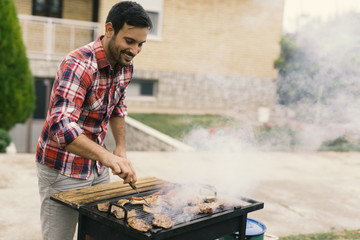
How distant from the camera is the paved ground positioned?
4.17 metres

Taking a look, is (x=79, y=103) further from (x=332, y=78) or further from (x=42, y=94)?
(x=42, y=94)

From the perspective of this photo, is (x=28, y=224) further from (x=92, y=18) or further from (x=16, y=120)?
(x=92, y=18)

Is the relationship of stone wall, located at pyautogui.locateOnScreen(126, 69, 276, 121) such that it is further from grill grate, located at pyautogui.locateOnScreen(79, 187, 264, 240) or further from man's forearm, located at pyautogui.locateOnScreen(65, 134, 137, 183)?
man's forearm, located at pyautogui.locateOnScreen(65, 134, 137, 183)

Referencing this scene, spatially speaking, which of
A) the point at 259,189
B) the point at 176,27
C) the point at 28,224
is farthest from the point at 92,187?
the point at 176,27

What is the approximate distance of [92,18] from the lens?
40.4 feet

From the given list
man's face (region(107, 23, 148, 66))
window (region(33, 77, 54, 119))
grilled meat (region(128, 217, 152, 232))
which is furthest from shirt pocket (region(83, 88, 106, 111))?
window (region(33, 77, 54, 119))

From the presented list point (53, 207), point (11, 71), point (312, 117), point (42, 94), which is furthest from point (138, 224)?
point (42, 94)

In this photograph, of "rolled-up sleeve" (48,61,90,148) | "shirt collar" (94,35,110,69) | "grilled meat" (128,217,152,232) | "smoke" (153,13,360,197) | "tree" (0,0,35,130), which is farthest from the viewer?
"tree" (0,0,35,130)

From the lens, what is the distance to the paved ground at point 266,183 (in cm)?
417

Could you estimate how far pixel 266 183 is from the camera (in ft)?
19.4

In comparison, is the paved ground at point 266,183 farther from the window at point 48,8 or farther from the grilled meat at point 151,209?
the window at point 48,8

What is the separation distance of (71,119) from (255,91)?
11763 mm

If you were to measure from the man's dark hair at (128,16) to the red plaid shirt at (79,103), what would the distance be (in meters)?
0.22

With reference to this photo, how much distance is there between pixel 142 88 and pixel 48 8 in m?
3.78
